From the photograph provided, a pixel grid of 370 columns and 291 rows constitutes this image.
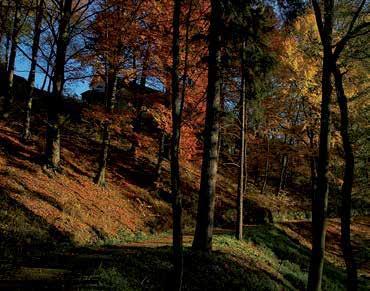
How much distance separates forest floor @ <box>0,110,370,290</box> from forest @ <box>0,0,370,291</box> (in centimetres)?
7

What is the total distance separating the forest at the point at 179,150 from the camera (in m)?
11.1

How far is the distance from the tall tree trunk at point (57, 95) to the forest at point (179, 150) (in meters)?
0.06

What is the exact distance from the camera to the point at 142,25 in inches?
837

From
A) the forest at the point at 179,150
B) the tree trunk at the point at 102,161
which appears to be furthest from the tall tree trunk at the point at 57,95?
the tree trunk at the point at 102,161

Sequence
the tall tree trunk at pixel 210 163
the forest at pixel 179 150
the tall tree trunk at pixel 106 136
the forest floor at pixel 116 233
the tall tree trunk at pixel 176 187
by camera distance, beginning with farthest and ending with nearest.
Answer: the tall tree trunk at pixel 106 136 → the tall tree trunk at pixel 210 163 → the forest at pixel 179 150 → the forest floor at pixel 116 233 → the tall tree trunk at pixel 176 187

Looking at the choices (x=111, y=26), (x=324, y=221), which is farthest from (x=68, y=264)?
(x=111, y=26)

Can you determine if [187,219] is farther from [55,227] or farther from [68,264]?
[68,264]

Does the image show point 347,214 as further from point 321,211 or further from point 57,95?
point 57,95

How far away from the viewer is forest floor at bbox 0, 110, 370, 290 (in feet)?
31.7

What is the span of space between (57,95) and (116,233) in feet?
20.3

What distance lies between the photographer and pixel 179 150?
23.0 meters

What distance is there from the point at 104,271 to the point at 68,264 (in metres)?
1.26

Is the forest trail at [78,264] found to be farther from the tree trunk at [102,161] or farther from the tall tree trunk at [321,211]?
the tree trunk at [102,161]

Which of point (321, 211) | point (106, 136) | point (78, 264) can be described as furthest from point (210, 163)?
point (106, 136)
